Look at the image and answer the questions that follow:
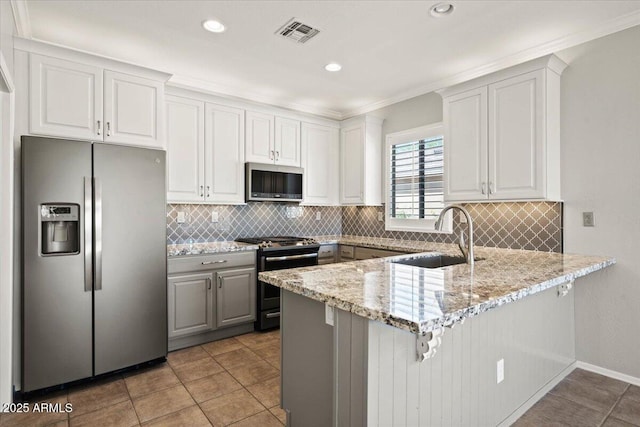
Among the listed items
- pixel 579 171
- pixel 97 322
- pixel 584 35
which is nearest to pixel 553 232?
pixel 579 171

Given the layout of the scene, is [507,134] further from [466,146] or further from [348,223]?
[348,223]

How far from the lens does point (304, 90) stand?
4.01 m

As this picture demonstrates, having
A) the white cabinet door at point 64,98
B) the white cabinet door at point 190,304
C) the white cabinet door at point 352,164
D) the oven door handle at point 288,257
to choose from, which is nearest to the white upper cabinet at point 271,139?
the white cabinet door at point 352,164

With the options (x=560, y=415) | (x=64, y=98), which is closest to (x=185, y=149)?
(x=64, y=98)

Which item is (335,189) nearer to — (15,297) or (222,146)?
(222,146)

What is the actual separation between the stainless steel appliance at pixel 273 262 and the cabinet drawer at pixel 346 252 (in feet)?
1.60

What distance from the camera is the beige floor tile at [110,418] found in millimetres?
2047

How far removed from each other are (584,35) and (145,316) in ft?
12.9

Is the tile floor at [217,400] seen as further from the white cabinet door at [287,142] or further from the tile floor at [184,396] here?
the white cabinet door at [287,142]

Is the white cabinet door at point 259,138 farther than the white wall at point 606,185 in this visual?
Yes

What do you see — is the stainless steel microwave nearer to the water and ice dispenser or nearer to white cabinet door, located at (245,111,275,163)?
white cabinet door, located at (245,111,275,163)

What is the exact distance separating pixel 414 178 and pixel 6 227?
3575 millimetres

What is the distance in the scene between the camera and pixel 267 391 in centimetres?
242

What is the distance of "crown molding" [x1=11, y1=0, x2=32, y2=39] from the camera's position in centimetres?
230
